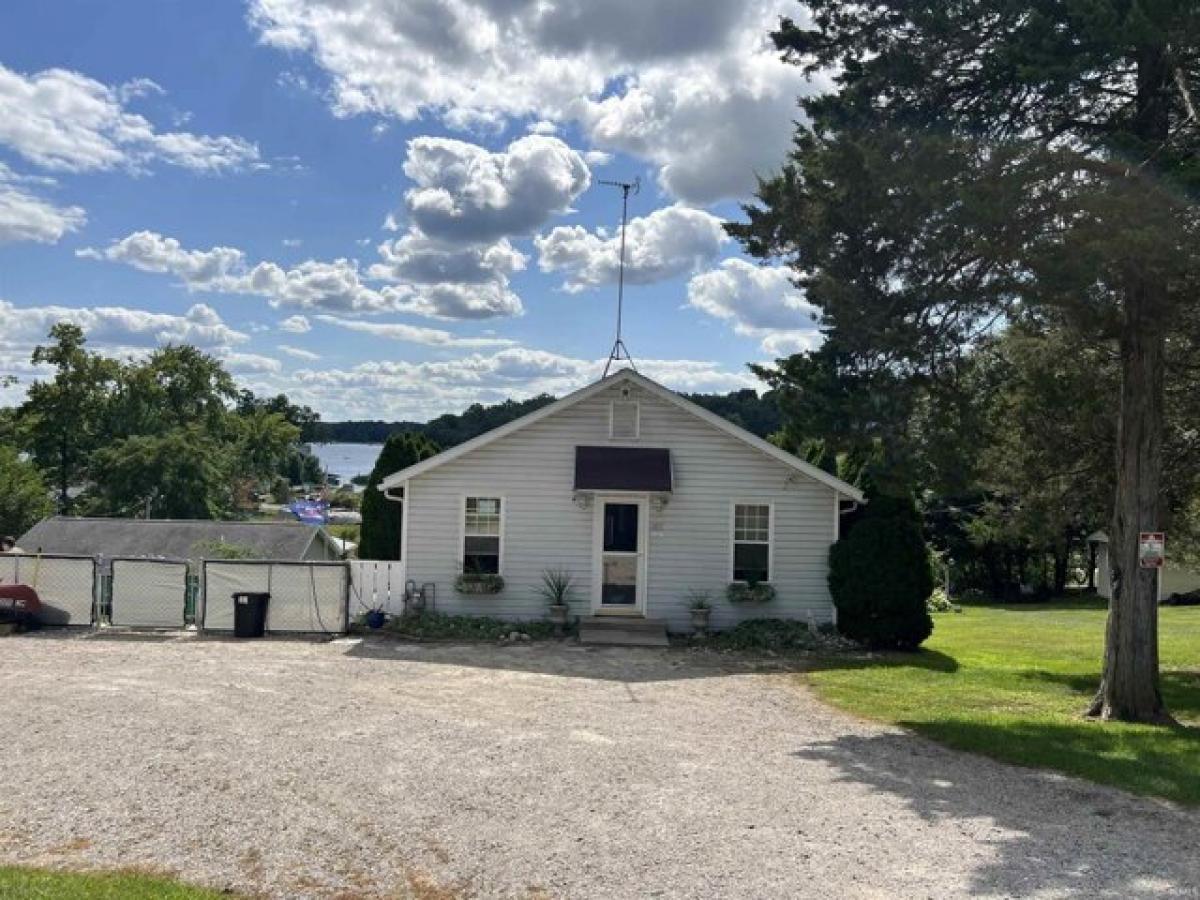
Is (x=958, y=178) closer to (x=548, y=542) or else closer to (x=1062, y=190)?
(x=1062, y=190)

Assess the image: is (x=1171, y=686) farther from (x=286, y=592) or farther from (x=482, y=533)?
(x=286, y=592)

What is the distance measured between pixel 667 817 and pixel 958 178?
253 inches

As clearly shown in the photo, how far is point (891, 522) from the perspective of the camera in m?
16.1

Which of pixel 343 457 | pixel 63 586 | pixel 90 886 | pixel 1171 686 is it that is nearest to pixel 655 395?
pixel 1171 686

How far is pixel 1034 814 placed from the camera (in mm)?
6992

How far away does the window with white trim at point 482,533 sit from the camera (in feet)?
55.5

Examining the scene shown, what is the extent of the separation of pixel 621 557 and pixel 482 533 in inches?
98.1

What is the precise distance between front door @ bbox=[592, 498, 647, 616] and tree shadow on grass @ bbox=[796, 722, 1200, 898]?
24.7ft

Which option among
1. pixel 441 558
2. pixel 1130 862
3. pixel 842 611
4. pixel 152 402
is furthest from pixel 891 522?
pixel 152 402

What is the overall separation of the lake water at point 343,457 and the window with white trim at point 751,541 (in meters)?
131

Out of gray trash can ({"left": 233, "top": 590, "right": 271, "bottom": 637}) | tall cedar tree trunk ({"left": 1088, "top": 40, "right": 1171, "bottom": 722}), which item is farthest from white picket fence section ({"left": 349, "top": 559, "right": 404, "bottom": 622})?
tall cedar tree trunk ({"left": 1088, "top": 40, "right": 1171, "bottom": 722})

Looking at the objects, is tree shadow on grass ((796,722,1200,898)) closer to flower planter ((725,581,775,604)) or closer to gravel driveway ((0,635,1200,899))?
gravel driveway ((0,635,1200,899))

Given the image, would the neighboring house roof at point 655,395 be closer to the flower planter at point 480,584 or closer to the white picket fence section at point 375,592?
the white picket fence section at point 375,592

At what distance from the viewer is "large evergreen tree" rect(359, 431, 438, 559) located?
762 inches
